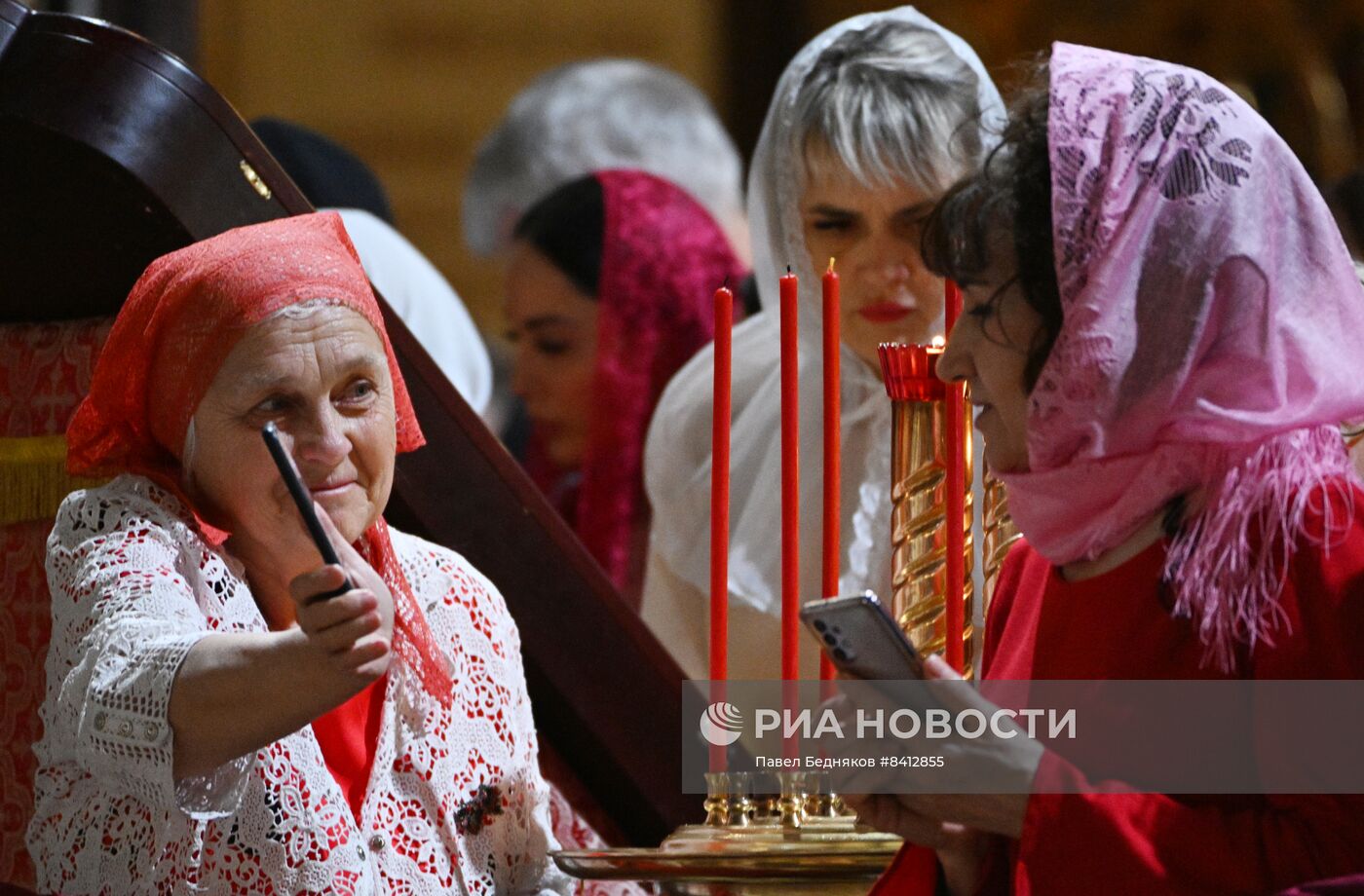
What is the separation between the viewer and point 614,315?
409 centimetres

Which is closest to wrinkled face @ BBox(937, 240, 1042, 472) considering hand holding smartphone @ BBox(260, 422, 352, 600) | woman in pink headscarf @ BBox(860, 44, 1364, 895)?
woman in pink headscarf @ BBox(860, 44, 1364, 895)

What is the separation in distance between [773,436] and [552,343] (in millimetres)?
1085

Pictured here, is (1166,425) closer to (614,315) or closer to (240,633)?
(240,633)

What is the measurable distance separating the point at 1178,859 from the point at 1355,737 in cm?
16

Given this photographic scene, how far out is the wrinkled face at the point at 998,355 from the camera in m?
1.74

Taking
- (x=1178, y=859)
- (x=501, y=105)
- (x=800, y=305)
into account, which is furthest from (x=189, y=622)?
(x=501, y=105)

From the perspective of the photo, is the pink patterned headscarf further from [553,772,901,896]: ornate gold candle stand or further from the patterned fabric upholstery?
the patterned fabric upholstery

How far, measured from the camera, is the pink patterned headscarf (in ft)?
5.39

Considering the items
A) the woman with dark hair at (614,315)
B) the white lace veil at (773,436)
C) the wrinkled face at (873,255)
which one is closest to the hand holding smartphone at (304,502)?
the white lace veil at (773,436)

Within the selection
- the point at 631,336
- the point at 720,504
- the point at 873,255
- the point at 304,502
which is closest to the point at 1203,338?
the point at 720,504

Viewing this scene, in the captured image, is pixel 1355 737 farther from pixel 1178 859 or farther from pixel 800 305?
pixel 800 305

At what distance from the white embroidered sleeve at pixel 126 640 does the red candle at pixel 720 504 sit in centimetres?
41

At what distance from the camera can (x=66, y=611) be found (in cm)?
193

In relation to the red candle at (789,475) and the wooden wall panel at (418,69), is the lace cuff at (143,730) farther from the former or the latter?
the wooden wall panel at (418,69)
